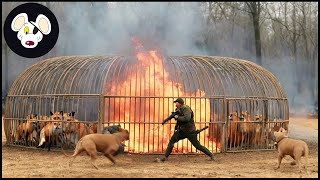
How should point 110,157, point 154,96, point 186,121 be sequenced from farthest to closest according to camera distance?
point 154,96, point 186,121, point 110,157

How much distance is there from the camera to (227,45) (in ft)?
150

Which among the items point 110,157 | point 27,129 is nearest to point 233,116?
point 110,157

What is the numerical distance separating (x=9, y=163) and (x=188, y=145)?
19.1ft

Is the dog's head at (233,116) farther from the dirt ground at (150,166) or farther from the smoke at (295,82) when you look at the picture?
the smoke at (295,82)

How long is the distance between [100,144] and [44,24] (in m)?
4.75

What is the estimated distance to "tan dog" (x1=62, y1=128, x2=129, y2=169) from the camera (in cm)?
1288

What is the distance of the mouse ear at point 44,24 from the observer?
51.0 ft

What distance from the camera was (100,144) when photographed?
43.2 feet

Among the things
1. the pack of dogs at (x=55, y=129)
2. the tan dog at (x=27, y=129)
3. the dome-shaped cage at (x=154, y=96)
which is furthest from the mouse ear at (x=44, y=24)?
the tan dog at (x=27, y=129)

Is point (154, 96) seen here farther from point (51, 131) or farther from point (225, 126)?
point (51, 131)

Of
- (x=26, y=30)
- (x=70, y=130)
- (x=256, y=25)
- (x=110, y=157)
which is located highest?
(x=256, y=25)

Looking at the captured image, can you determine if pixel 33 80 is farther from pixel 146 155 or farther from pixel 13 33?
pixel 146 155

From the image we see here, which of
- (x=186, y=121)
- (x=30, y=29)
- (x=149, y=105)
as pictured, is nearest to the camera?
(x=186, y=121)

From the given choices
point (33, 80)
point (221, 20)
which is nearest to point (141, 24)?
point (33, 80)
